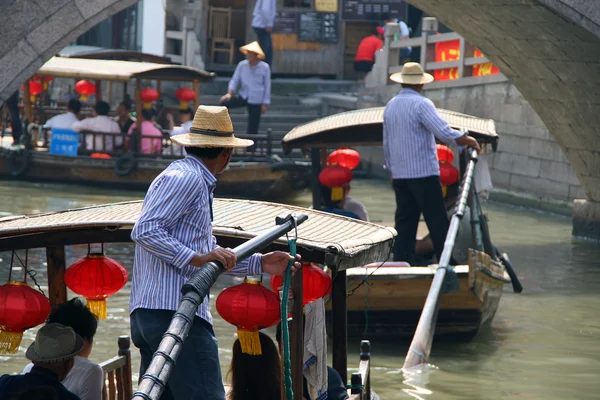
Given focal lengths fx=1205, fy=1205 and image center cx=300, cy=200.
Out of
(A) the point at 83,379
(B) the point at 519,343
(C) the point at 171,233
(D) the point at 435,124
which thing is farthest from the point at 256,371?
(B) the point at 519,343

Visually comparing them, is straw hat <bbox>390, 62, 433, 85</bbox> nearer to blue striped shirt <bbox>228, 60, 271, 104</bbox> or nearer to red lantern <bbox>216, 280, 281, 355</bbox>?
red lantern <bbox>216, 280, 281, 355</bbox>

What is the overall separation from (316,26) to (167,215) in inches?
777

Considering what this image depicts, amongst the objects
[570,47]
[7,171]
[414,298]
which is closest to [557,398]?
[414,298]

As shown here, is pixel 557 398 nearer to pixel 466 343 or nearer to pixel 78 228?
pixel 466 343

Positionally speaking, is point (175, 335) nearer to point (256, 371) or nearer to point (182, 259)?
point (182, 259)

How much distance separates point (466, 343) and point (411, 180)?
48.0 inches

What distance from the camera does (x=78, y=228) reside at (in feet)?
14.2

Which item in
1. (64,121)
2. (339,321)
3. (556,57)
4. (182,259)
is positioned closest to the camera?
(182,259)

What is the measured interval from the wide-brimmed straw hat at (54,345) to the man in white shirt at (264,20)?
17722mm

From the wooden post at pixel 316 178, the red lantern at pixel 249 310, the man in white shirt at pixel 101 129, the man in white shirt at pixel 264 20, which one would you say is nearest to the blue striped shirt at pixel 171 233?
the red lantern at pixel 249 310

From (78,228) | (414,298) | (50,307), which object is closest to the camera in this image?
(78,228)

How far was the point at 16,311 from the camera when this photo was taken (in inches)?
175

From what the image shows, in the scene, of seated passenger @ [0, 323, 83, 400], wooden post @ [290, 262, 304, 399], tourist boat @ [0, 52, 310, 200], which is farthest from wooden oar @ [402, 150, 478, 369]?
tourist boat @ [0, 52, 310, 200]

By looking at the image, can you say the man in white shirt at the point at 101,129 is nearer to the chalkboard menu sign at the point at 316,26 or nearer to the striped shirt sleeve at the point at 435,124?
the chalkboard menu sign at the point at 316,26
